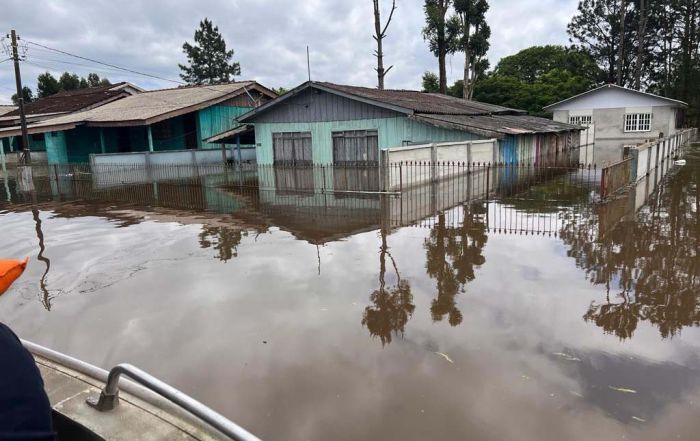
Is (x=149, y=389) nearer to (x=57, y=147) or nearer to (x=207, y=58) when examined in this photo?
(x=57, y=147)

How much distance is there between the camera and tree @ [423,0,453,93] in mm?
36125

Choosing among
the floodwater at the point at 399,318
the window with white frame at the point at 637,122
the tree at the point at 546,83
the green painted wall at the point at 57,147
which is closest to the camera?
the floodwater at the point at 399,318

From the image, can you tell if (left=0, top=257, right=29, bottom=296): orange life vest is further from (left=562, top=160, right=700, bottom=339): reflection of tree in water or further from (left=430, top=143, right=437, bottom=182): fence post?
(left=430, top=143, right=437, bottom=182): fence post

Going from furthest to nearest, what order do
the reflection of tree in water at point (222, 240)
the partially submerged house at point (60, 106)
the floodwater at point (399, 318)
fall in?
the partially submerged house at point (60, 106) < the reflection of tree in water at point (222, 240) < the floodwater at point (399, 318)

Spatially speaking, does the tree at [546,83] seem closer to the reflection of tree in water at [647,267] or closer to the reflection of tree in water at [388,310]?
the reflection of tree in water at [647,267]

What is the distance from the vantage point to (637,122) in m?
41.6

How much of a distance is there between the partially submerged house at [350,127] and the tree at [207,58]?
43.0 meters

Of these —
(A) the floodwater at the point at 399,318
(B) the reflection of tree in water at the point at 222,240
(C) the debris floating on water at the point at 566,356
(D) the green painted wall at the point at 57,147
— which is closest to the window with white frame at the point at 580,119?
(A) the floodwater at the point at 399,318

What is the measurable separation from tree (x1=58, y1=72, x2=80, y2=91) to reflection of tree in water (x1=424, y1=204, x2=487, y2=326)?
59737 mm

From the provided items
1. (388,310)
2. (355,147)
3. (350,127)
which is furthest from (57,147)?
(388,310)

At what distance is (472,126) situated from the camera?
1925cm

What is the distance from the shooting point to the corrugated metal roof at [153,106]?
25.3m

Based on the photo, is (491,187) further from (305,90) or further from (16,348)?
(16,348)

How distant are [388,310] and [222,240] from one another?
5.17m
